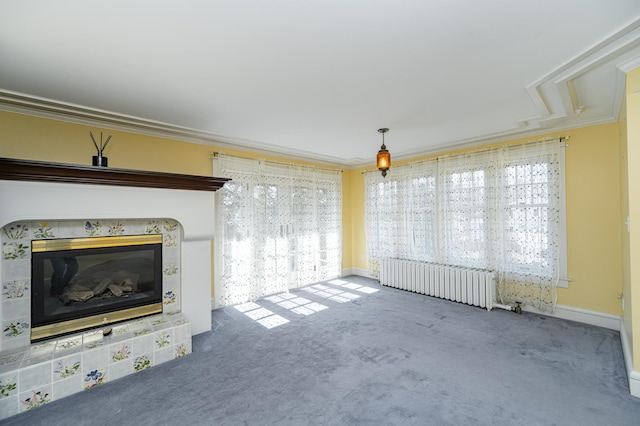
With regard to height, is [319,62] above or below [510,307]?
above

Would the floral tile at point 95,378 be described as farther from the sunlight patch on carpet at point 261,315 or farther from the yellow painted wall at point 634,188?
the yellow painted wall at point 634,188

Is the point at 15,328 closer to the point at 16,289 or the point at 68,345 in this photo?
the point at 16,289

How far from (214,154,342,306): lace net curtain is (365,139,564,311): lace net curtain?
1326 mm

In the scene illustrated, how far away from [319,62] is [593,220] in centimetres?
401

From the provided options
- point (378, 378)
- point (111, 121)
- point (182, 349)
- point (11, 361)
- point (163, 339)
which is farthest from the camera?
point (111, 121)

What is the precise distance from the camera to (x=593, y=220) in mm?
3566

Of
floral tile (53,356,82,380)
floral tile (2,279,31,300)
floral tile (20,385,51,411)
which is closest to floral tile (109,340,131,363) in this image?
floral tile (53,356,82,380)

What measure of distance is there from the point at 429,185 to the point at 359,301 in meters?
2.44

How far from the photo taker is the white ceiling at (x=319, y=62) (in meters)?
1.63

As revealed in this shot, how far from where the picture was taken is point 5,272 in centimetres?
251

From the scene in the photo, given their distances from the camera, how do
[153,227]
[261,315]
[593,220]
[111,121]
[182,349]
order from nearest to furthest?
1. [182,349]
2. [153,227]
3. [111,121]
4. [593,220]
5. [261,315]

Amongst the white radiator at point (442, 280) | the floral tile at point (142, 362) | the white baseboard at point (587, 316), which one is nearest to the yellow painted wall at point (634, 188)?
the white baseboard at point (587, 316)

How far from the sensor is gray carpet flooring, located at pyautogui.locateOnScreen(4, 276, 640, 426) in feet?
6.70

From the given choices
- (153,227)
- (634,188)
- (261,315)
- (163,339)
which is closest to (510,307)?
(634,188)
